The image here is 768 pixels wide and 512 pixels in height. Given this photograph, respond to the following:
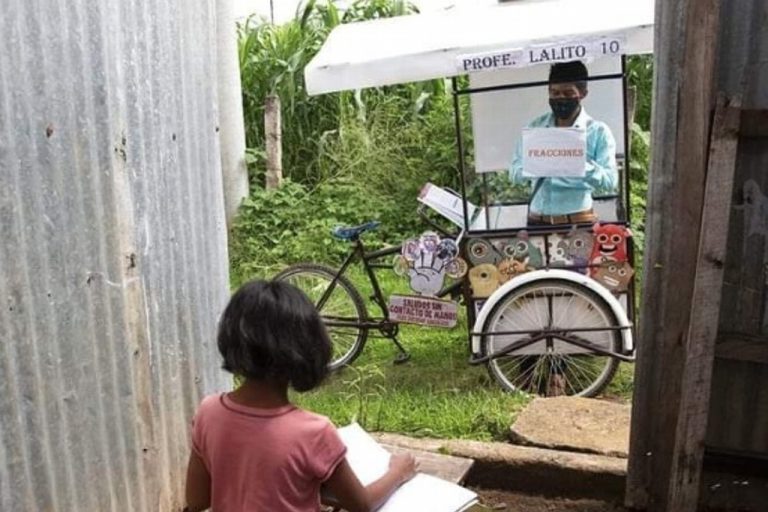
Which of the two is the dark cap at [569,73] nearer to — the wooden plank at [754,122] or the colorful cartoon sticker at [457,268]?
the colorful cartoon sticker at [457,268]

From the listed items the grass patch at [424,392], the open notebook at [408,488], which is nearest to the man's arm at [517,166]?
the grass patch at [424,392]

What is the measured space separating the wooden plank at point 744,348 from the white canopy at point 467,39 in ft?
6.32

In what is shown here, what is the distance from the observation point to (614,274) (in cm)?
438

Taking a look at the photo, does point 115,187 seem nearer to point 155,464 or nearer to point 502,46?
point 155,464

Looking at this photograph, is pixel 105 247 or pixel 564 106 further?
pixel 564 106

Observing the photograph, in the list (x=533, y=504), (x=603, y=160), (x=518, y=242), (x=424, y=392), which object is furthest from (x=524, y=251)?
(x=533, y=504)

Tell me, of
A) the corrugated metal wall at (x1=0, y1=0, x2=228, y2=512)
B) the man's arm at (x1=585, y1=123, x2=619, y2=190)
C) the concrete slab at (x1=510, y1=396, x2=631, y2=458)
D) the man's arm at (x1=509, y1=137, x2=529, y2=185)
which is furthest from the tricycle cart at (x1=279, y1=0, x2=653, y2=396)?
the corrugated metal wall at (x1=0, y1=0, x2=228, y2=512)

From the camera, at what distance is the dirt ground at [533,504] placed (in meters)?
3.31

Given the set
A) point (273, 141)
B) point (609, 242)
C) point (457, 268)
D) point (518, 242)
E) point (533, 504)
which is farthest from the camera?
point (273, 141)

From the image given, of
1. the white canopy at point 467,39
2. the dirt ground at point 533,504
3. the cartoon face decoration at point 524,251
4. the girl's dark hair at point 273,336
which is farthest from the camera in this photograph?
the cartoon face decoration at point 524,251

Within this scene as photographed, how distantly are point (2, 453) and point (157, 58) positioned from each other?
1300mm

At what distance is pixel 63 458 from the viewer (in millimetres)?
2283

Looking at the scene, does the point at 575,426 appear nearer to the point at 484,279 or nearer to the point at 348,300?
the point at 484,279

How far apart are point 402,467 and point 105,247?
110 centimetres
